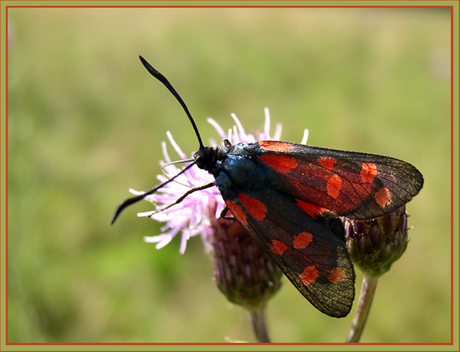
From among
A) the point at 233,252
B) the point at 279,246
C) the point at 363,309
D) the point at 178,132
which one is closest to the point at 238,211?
the point at 279,246

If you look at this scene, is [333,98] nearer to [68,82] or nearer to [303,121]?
[303,121]

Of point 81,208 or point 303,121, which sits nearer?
point 81,208

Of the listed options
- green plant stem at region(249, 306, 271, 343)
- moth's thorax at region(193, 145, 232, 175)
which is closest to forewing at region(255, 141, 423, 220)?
moth's thorax at region(193, 145, 232, 175)

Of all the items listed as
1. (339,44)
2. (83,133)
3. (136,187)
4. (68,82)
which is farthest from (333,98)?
(68,82)

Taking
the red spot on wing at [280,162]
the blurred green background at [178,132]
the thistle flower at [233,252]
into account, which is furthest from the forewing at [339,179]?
the blurred green background at [178,132]

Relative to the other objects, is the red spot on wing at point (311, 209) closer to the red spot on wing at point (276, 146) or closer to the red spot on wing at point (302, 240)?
the red spot on wing at point (302, 240)

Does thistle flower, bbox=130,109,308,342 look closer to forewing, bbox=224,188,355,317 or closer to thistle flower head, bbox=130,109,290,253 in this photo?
thistle flower head, bbox=130,109,290,253
